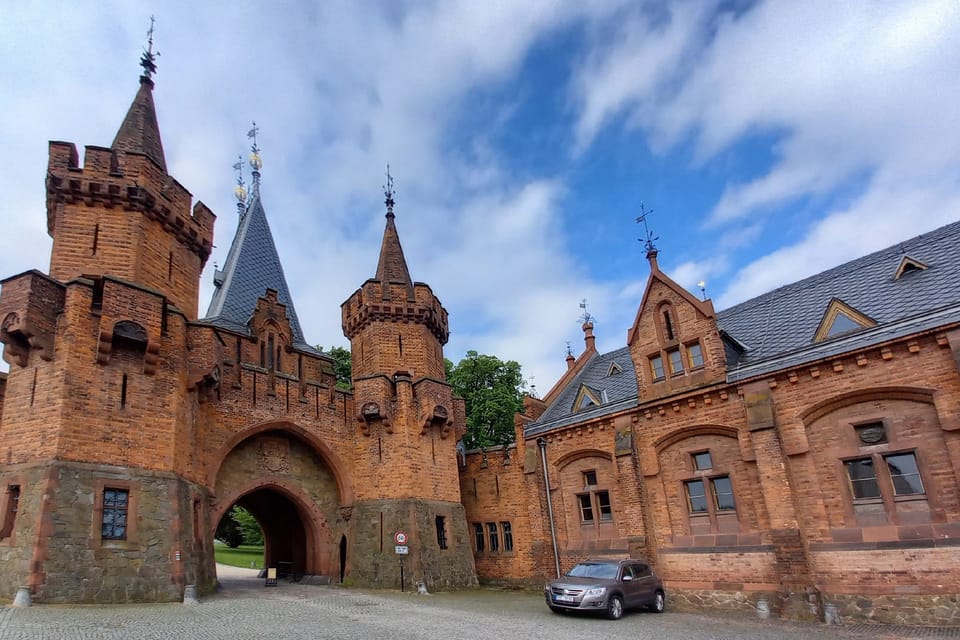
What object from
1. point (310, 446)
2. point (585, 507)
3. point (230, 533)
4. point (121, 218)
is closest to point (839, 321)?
point (585, 507)

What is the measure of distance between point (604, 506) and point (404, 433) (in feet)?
24.3

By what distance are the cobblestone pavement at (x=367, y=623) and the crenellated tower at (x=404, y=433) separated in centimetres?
407

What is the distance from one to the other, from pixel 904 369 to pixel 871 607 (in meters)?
5.40

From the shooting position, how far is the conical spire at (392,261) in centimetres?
2486

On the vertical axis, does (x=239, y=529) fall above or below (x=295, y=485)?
below

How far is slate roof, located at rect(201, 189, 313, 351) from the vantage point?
2297cm

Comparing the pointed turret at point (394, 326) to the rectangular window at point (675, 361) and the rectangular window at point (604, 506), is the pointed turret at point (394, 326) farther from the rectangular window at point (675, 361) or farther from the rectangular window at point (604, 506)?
the rectangular window at point (675, 361)

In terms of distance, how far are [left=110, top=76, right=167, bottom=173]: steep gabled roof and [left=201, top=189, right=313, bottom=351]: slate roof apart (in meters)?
Answer: 6.19

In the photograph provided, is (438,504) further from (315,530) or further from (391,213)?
(391,213)

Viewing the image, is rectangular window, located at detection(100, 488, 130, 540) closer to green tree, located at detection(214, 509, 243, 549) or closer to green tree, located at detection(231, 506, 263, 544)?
green tree, located at detection(231, 506, 263, 544)

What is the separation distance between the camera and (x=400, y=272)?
25234 mm

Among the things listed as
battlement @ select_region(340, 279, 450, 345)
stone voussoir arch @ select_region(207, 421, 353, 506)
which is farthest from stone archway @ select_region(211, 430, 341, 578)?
battlement @ select_region(340, 279, 450, 345)

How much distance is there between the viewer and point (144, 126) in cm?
1861

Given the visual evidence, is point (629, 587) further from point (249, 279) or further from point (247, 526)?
point (247, 526)
